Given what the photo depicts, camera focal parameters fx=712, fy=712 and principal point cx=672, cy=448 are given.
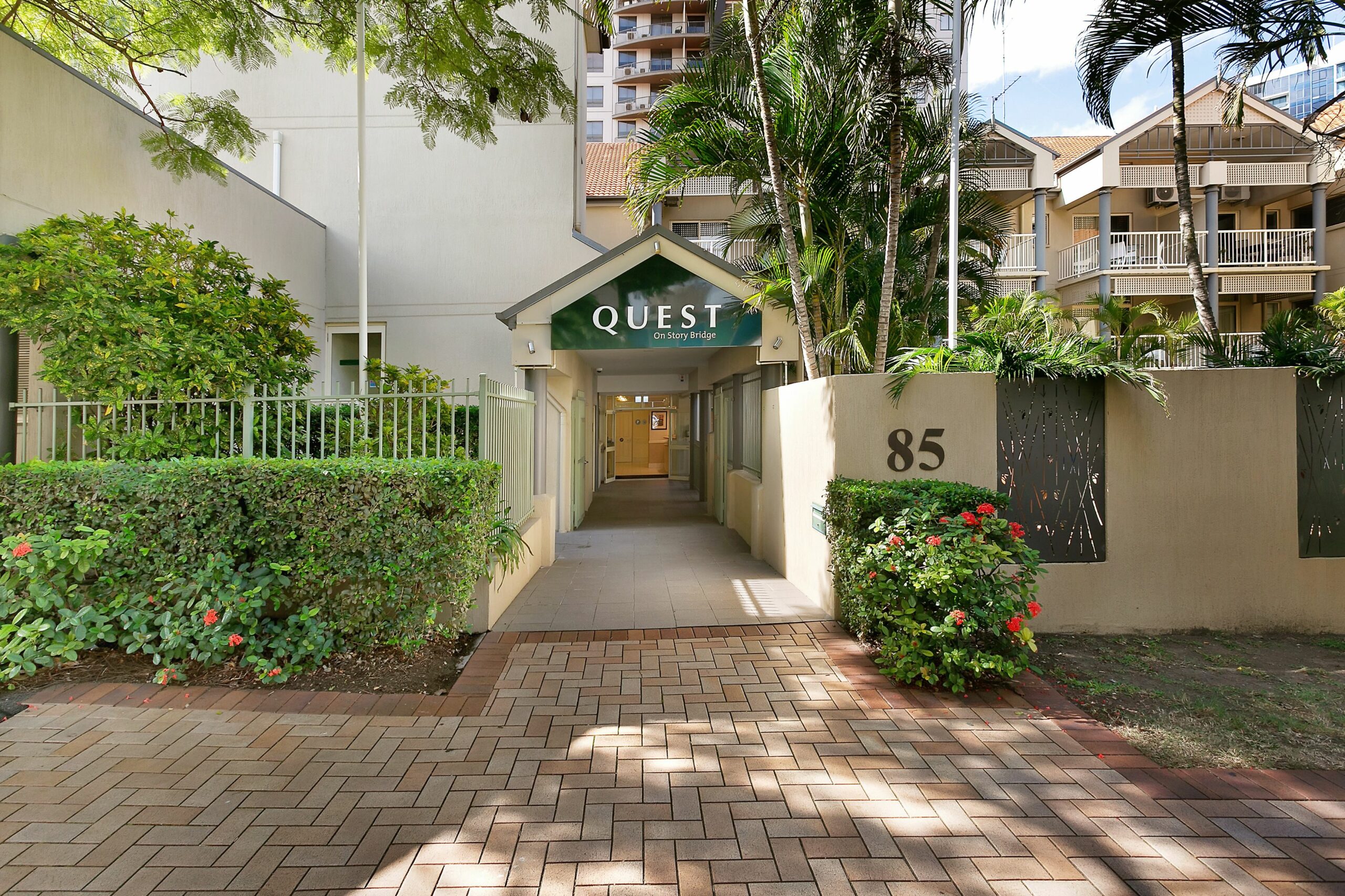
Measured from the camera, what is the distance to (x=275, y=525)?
4590 millimetres

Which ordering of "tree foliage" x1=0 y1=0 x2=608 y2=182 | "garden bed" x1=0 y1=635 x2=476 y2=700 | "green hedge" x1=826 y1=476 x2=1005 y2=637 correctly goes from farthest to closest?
1. "tree foliage" x1=0 y1=0 x2=608 y2=182
2. "green hedge" x1=826 y1=476 x2=1005 y2=637
3. "garden bed" x1=0 y1=635 x2=476 y2=700

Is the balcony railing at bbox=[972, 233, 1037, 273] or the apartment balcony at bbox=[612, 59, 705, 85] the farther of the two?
the apartment balcony at bbox=[612, 59, 705, 85]

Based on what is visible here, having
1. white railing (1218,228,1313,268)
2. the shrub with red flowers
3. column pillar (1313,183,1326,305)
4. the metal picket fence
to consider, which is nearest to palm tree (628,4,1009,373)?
the shrub with red flowers

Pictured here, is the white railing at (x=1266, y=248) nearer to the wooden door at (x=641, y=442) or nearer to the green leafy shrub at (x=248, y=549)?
the wooden door at (x=641, y=442)

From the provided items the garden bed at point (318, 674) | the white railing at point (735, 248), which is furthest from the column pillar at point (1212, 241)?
the garden bed at point (318, 674)

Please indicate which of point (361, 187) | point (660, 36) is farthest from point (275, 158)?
point (660, 36)

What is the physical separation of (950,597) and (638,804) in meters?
2.20

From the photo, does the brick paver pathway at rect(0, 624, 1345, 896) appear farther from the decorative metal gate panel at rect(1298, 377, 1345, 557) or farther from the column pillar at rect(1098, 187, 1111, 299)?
the column pillar at rect(1098, 187, 1111, 299)

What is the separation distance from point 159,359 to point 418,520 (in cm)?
268

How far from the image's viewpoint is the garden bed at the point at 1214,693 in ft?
11.7

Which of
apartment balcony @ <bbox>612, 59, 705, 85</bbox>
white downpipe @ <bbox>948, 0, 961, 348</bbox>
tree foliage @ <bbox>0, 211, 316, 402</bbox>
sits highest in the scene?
apartment balcony @ <bbox>612, 59, 705, 85</bbox>

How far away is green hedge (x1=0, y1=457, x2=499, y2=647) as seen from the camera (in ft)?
14.8

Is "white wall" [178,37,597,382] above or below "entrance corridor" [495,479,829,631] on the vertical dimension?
above

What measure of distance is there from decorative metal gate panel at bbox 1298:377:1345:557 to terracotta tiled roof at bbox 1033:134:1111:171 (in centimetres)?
2002
